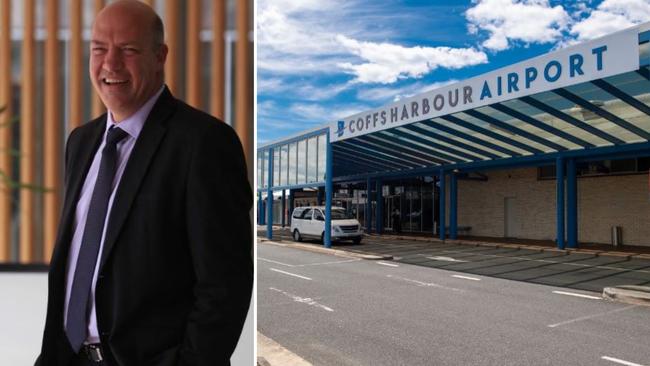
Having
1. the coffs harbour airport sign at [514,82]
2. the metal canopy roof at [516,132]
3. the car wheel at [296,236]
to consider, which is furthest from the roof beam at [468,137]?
the car wheel at [296,236]

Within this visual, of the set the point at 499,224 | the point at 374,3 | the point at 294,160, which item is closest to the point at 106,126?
the point at 374,3

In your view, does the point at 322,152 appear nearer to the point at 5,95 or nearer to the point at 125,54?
the point at 5,95

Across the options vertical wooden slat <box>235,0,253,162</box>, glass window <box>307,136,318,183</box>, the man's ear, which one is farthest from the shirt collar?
glass window <box>307,136,318,183</box>

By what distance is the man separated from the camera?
1.27 m

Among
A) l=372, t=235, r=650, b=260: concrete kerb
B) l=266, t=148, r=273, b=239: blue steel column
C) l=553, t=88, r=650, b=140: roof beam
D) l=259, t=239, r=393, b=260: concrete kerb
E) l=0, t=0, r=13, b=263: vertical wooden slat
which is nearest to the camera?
l=0, t=0, r=13, b=263: vertical wooden slat

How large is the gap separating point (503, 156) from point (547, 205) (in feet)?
8.34

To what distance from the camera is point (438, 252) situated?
11.6 meters

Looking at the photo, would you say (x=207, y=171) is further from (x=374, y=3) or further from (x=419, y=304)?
(x=374, y=3)

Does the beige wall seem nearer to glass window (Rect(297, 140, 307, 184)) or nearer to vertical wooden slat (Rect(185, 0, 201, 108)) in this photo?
glass window (Rect(297, 140, 307, 184))

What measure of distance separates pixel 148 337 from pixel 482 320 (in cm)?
436

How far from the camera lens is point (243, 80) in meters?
3.54

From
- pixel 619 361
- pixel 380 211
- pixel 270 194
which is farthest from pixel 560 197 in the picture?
pixel 619 361

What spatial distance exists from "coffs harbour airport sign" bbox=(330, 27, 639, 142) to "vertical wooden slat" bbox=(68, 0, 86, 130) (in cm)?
656

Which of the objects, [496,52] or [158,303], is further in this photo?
[496,52]
